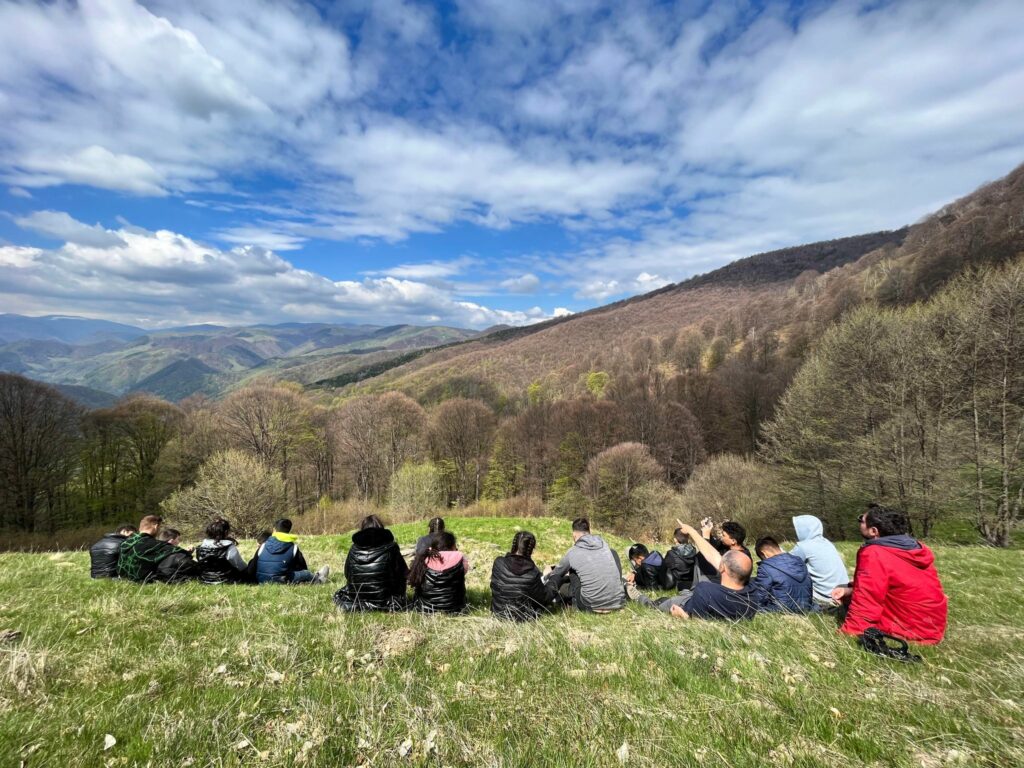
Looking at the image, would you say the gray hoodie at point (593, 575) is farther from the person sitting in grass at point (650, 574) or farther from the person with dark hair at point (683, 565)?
the person sitting in grass at point (650, 574)

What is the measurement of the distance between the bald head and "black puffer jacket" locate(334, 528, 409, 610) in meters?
5.59

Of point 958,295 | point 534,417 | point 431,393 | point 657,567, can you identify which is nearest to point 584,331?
point 431,393

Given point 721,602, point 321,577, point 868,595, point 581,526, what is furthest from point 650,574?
point 321,577

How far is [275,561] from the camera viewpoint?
944 centimetres

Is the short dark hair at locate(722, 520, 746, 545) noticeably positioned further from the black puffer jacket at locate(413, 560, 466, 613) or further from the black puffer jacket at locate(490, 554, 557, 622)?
the black puffer jacket at locate(413, 560, 466, 613)

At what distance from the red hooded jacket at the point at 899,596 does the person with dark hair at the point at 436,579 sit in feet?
18.7

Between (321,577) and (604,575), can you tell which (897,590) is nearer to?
(604,575)

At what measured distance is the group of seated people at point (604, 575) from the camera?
17.1 feet

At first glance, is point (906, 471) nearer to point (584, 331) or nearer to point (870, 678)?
point (870, 678)

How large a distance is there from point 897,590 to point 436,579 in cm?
658

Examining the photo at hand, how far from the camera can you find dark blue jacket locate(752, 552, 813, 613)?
6.64m

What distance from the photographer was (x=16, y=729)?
283 centimetres

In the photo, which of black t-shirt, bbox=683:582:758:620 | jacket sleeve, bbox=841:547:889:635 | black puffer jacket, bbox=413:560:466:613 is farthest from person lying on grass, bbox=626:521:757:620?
black puffer jacket, bbox=413:560:466:613

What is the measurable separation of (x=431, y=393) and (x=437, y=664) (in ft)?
350
